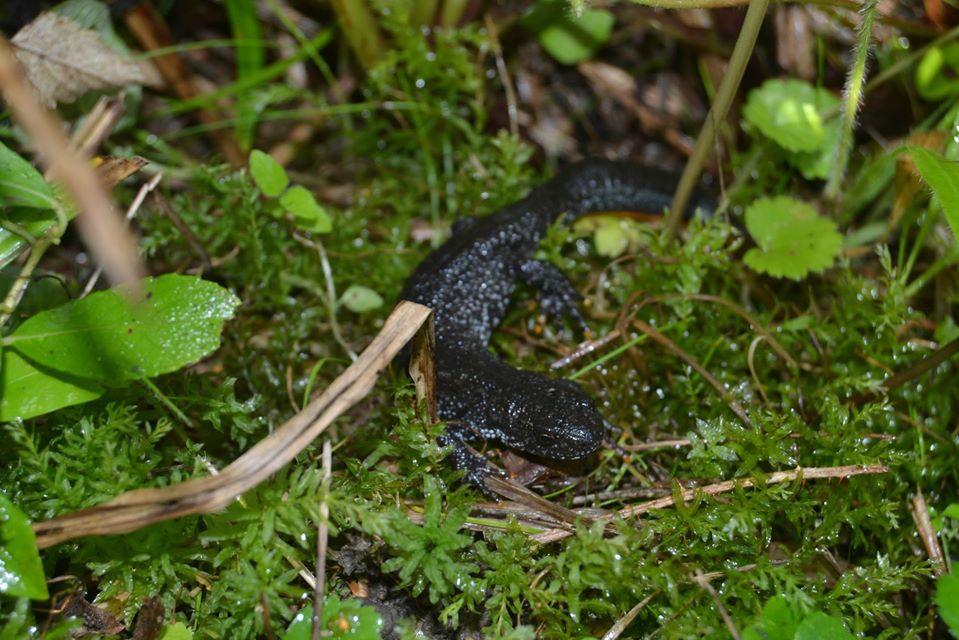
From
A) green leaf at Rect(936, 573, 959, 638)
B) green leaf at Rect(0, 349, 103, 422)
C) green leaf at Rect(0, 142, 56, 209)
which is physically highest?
green leaf at Rect(0, 142, 56, 209)

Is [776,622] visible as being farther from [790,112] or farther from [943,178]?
[790,112]

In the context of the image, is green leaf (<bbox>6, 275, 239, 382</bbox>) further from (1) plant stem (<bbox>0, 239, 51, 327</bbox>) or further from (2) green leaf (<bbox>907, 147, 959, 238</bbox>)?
(2) green leaf (<bbox>907, 147, 959, 238</bbox>)

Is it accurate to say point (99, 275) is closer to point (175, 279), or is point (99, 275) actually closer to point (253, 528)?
point (175, 279)

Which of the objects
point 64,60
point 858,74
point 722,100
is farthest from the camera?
point 64,60

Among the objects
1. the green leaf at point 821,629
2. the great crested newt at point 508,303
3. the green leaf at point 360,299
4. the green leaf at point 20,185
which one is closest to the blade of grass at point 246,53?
the green leaf at point 360,299

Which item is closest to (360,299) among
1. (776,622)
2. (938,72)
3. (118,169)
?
(118,169)

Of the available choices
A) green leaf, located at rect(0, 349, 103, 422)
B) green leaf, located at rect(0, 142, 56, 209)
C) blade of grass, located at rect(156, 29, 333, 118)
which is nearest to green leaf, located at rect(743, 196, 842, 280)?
blade of grass, located at rect(156, 29, 333, 118)
